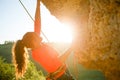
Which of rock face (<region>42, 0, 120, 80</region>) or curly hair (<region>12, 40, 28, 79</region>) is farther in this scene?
rock face (<region>42, 0, 120, 80</region>)

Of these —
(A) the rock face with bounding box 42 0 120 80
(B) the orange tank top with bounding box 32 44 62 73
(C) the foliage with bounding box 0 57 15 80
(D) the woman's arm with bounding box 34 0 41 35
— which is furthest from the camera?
(C) the foliage with bounding box 0 57 15 80

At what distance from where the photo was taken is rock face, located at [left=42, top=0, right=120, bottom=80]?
567 cm

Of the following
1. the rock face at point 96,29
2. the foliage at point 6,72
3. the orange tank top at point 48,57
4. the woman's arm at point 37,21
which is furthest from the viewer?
the foliage at point 6,72

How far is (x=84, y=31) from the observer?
7840 mm

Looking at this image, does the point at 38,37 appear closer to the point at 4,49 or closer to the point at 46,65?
the point at 46,65

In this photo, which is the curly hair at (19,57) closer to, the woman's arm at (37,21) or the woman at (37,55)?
the woman at (37,55)

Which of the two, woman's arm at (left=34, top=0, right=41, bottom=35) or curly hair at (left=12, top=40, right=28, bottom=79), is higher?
woman's arm at (left=34, top=0, right=41, bottom=35)

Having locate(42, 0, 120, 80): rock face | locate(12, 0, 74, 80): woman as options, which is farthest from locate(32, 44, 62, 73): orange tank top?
locate(42, 0, 120, 80): rock face

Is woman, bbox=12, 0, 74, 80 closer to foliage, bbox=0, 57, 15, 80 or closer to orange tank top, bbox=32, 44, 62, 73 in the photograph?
orange tank top, bbox=32, 44, 62, 73

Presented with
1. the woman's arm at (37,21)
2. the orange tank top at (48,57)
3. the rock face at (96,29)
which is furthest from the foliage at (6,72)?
the orange tank top at (48,57)

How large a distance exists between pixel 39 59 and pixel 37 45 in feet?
0.87

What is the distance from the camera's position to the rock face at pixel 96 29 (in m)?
5.67

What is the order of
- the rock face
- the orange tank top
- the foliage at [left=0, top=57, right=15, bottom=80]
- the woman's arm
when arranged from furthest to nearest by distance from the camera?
the foliage at [left=0, top=57, right=15, bottom=80], the rock face, the woman's arm, the orange tank top

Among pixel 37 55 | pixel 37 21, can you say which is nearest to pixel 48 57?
pixel 37 55
